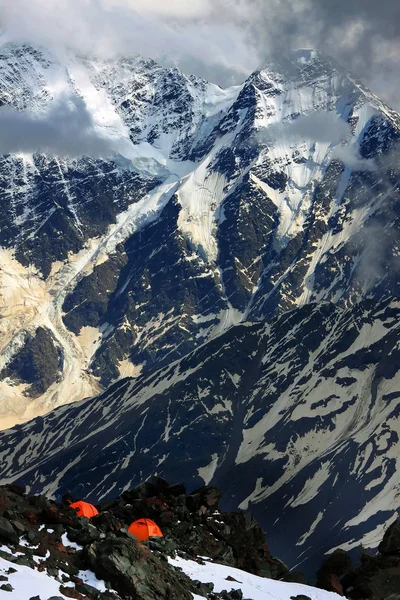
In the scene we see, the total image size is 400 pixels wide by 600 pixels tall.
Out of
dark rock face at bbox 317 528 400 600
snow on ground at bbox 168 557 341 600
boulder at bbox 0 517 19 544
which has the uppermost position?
dark rock face at bbox 317 528 400 600

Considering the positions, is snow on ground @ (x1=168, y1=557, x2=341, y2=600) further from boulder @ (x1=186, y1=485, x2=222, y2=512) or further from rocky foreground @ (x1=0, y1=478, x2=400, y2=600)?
boulder @ (x1=186, y1=485, x2=222, y2=512)

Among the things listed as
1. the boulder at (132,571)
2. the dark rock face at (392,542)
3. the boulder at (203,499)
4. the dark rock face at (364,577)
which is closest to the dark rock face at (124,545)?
the boulder at (132,571)

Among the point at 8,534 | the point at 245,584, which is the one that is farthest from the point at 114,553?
the point at 245,584

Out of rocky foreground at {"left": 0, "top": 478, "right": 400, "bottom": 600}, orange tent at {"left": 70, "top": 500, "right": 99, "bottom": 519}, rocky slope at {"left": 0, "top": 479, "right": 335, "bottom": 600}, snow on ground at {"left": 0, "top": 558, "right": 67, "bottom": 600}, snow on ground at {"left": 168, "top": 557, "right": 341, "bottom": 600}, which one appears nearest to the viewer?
snow on ground at {"left": 0, "top": 558, "right": 67, "bottom": 600}

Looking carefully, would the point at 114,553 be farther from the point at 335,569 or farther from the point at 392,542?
the point at 392,542

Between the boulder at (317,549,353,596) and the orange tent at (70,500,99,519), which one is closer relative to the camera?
the orange tent at (70,500,99,519)

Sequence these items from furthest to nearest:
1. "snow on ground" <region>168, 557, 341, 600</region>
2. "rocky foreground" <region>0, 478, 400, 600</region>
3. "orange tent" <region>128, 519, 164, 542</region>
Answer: "orange tent" <region>128, 519, 164, 542</region>
"snow on ground" <region>168, 557, 341, 600</region>
"rocky foreground" <region>0, 478, 400, 600</region>

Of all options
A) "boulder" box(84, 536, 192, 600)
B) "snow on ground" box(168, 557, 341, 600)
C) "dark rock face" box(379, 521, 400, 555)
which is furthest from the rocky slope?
"dark rock face" box(379, 521, 400, 555)
